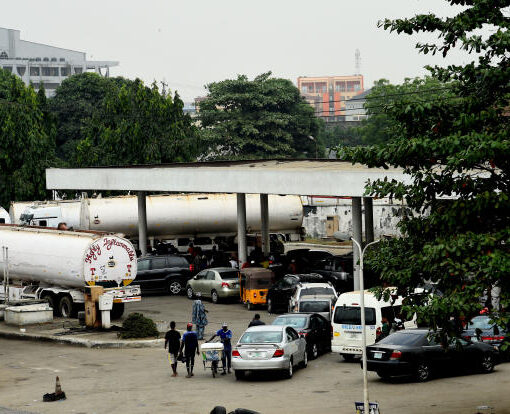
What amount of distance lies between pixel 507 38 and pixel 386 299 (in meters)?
5.23

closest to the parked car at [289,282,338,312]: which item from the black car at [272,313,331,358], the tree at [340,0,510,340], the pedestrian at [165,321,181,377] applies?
the black car at [272,313,331,358]

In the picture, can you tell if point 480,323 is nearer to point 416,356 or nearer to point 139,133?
point 416,356

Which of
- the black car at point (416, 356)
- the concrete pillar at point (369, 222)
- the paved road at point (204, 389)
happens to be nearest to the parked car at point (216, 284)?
the concrete pillar at point (369, 222)

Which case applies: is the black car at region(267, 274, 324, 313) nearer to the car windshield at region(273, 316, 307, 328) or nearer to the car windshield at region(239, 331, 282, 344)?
the car windshield at region(273, 316, 307, 328)

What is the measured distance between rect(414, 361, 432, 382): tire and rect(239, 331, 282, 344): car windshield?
3.54m

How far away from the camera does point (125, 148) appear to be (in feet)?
251

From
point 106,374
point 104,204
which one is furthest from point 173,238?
point 106,374

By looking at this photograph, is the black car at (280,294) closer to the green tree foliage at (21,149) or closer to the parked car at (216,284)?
the parked car at (216,284)

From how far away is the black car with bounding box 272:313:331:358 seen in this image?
2788 centimetres

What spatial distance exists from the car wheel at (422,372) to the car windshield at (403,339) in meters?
0.53

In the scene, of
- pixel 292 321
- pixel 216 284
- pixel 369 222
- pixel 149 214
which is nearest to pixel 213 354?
pixel 292 321

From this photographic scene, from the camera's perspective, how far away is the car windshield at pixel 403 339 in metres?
23.9

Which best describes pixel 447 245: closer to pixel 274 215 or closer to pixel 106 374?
pixel 106 374

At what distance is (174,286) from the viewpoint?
1713 inches
